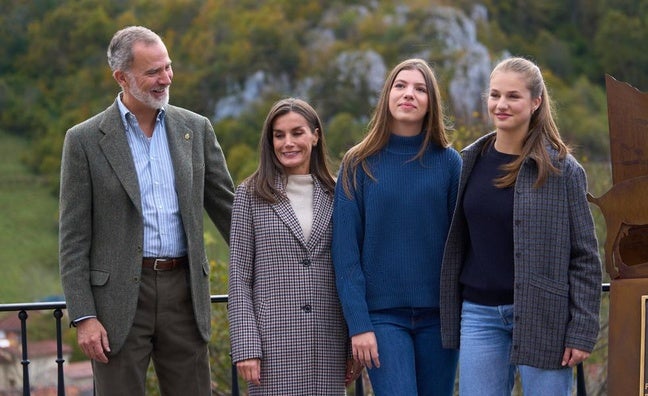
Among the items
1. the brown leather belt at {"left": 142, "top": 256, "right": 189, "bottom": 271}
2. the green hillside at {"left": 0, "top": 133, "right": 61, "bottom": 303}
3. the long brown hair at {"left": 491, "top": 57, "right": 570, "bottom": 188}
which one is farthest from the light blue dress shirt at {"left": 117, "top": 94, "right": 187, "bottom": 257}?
the green hillside at {"left": 0, "top": 133, "right": 61, "bottom": 303}

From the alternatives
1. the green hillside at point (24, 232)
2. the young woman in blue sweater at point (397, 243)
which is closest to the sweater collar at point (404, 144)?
the young woman in blue sweater at point (397, 243)

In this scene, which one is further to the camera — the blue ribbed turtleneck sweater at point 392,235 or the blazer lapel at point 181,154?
the blazer lapel at point 181,154

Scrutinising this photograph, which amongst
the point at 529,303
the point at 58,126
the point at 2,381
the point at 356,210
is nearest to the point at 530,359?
the point at 529,303

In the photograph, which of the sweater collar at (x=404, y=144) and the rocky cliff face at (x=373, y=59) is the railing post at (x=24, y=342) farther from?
the rocky cliff face at (x=373, y=59)

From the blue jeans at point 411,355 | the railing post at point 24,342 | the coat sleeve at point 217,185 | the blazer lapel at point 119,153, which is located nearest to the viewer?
the blue jeans at point 411,355

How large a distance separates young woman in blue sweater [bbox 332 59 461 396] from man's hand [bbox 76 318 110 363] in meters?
0.74

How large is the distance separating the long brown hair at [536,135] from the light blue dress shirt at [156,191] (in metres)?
Answer: 1.01

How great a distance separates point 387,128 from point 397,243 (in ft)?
1.18

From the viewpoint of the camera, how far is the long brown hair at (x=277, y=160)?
3280 mm

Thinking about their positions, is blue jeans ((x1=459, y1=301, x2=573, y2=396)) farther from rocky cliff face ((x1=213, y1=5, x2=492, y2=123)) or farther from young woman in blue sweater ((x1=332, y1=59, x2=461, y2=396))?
rocky cliff face ((x1=213, y1=5, x2=492, y2=123))

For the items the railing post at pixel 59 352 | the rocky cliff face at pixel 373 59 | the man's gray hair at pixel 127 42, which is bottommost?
the railing post at pixel 59 352

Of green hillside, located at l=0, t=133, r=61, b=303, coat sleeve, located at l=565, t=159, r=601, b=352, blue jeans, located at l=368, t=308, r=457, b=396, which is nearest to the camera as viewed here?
coat sleeve, located at l=565, t=159, r=601, b=352

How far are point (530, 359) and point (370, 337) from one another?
0.46 metres

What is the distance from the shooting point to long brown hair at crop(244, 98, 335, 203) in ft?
10.8
